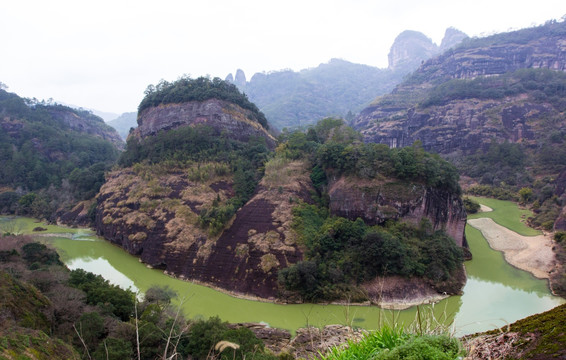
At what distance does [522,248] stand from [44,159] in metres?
49.1

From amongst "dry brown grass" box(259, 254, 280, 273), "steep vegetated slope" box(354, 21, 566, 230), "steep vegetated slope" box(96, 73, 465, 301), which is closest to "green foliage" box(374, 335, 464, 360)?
"steep vegetated slope" box(96, 73, 465, 301)

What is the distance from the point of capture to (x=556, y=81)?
4872cm

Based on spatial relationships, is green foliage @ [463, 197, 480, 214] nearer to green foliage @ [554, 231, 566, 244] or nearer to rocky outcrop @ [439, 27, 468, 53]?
green foliage @ [554, 231, 566, 244]

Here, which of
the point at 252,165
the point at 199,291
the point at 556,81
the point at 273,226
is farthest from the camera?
the point at 556,81

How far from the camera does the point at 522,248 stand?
2141cm

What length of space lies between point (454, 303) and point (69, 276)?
15.9 metres

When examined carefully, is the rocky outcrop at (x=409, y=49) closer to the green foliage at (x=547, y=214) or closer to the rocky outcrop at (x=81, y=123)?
the rocky outcrop at (x=81, y=123)

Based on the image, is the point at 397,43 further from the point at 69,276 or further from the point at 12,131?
the point at 69,276

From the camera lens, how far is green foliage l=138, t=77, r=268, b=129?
103 feet

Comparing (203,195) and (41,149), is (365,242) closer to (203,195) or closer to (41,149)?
(203,195)

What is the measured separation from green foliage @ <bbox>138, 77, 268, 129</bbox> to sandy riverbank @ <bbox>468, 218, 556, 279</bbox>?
22.9m

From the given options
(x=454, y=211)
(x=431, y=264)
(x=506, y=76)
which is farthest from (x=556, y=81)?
(x=431, y=264)

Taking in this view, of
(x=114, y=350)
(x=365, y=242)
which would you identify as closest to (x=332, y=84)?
(x=365, y=242)

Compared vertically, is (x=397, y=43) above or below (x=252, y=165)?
above
